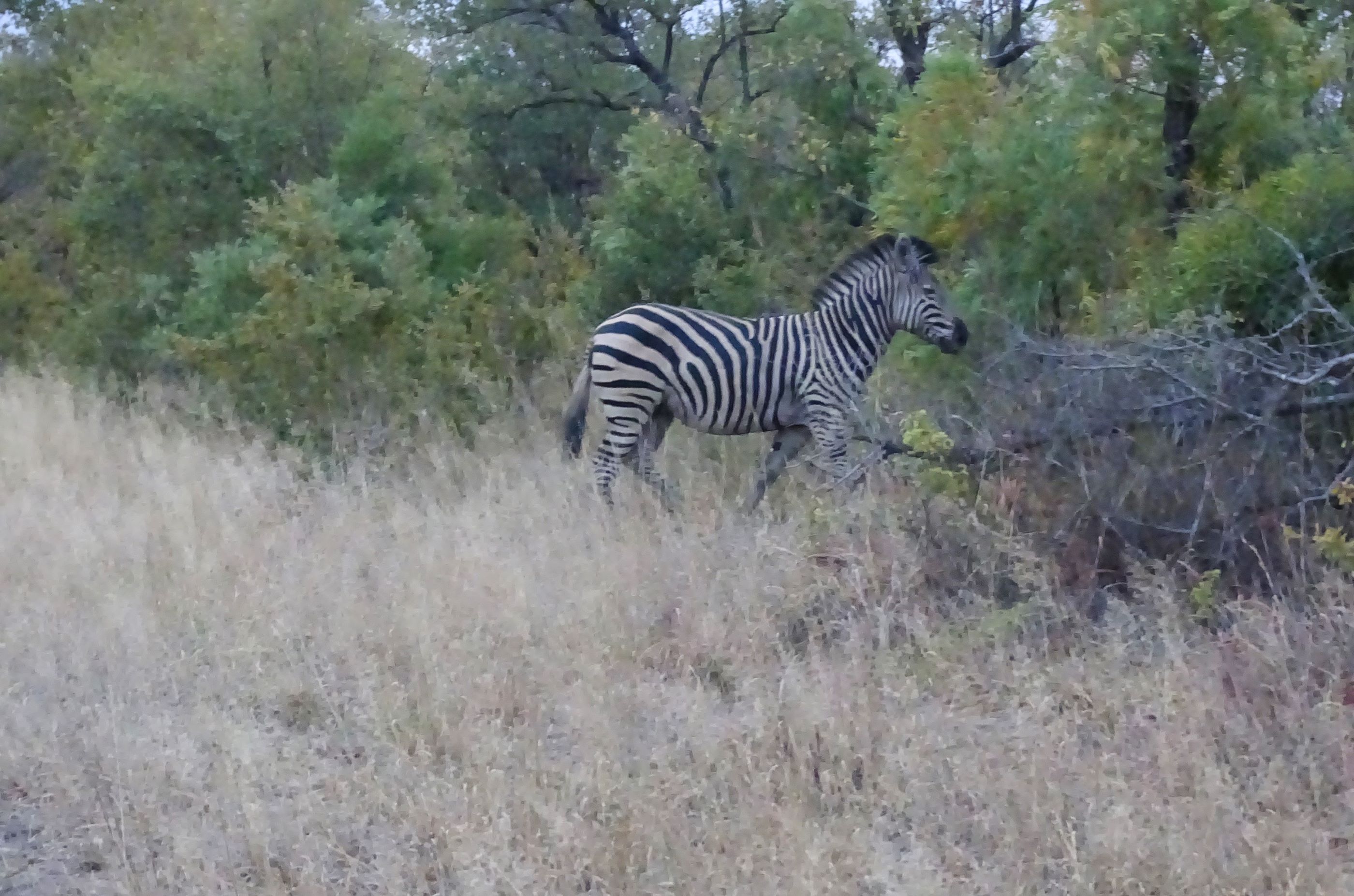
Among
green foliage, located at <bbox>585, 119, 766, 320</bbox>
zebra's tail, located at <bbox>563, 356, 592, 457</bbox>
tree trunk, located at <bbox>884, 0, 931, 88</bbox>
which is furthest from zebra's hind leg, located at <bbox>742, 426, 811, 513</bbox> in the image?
tree trunk, located at <bbox>884, 0, 931, 88</bbox>

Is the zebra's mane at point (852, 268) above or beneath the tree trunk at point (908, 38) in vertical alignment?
beneath

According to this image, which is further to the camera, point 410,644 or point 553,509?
point 553,509

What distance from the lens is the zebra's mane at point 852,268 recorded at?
7172 millimetres

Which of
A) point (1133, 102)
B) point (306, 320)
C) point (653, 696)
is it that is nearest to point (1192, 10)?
point (1133, 102)

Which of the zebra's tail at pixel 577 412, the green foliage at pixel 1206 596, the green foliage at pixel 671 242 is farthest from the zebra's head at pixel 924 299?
the green foliage at pixel 1206 596

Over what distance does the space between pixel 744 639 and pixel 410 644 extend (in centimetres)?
124

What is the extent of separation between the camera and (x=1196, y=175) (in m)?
5.74

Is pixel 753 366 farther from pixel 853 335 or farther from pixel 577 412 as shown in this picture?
pixel 577 412

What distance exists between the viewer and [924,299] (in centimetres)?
688

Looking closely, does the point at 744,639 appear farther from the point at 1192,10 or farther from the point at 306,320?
the point at 306,320

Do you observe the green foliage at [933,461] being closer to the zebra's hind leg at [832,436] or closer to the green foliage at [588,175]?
the green foliage at [588,175]

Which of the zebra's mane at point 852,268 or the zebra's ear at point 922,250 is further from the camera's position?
the zebra's mane at point 852,268

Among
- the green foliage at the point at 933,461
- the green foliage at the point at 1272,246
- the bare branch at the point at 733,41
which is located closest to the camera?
the green foliage at the point at 933,461

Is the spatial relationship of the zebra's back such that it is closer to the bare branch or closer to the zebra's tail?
the zebra's tail
